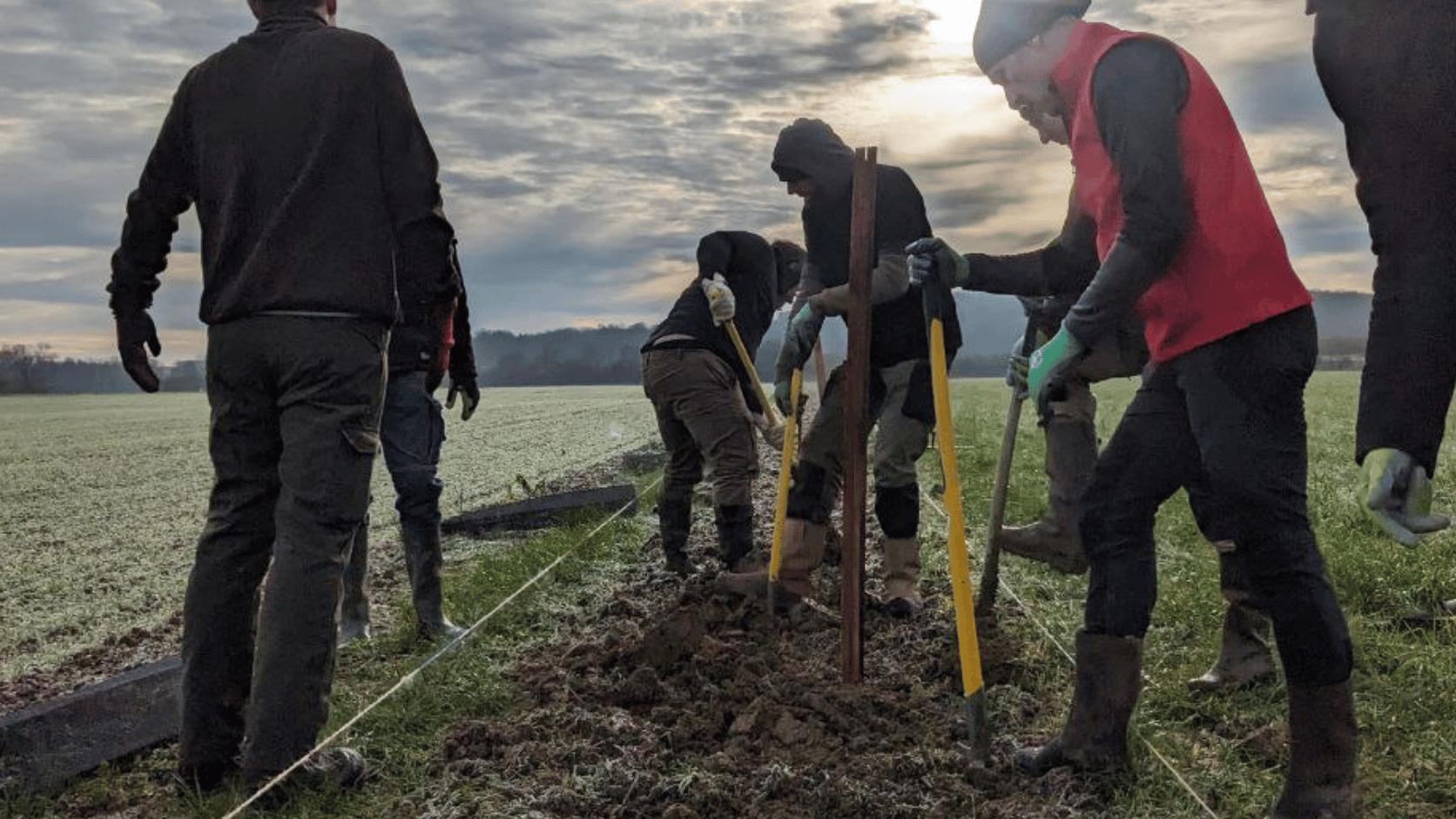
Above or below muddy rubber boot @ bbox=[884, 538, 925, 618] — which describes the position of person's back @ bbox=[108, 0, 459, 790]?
above

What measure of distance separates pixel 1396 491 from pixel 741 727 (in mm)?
2945

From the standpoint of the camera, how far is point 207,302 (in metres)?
4.15

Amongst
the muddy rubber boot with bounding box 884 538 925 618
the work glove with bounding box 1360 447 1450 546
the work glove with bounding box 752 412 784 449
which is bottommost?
the muddy rubber boot with bounding box 884 538 925 618

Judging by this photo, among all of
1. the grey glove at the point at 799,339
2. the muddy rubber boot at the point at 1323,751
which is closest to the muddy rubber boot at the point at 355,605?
the grey glove at the point at 799,339

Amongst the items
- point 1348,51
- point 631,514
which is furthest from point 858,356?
point 631,514

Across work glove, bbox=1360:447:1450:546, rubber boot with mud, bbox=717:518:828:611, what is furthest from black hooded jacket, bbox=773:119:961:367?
work glove, bbox=1360:447:1450:546

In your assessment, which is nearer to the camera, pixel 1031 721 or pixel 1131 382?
pixel 1031 721

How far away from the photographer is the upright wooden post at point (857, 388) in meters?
4.78

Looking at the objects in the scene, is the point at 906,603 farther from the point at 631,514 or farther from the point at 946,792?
the point at 631,514

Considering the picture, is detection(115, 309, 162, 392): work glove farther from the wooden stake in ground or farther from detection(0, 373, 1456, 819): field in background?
the wooden stake in ground

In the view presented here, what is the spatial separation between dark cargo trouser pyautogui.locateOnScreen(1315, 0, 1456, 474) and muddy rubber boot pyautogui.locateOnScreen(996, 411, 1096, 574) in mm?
3853

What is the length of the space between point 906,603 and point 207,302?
3.85 metres

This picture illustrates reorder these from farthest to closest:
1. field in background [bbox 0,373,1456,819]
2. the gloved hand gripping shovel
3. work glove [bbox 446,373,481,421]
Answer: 1. work glove [bbox 446,373,481,421]
2. the gloved hand gripping shovel
3. field in background [bbox 0,373,1456,819]

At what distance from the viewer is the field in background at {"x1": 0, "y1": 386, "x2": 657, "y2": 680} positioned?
793cm
